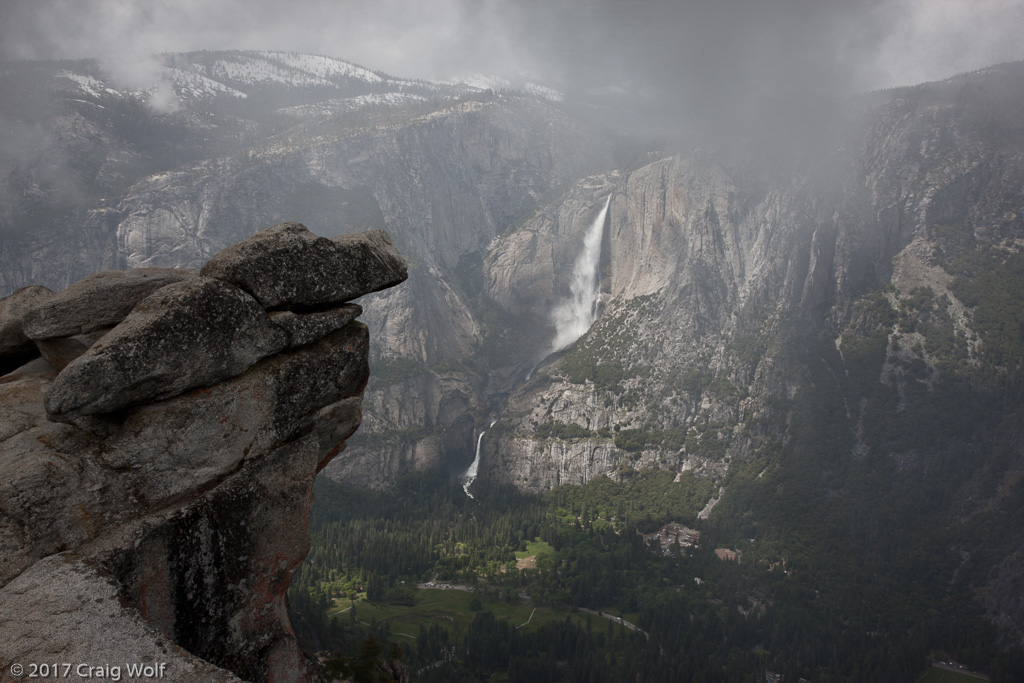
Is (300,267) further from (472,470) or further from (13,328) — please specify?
(472,470)

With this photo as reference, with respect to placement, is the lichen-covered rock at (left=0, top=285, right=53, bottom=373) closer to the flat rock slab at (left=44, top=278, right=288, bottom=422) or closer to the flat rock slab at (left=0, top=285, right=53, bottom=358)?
the flat rock slab at (left=0, top=285, right=53, bottom=358)

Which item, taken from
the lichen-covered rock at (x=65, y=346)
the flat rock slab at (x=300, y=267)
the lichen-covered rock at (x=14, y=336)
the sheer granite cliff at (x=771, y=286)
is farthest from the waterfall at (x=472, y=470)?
the flat rock slab at (x=300, y=267)

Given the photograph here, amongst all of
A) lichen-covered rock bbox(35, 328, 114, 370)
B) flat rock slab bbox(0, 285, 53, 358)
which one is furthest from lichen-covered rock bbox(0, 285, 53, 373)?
lichen-covered rock bbox(35, 328, 114, 370)

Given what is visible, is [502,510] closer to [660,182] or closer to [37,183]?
[660,182]

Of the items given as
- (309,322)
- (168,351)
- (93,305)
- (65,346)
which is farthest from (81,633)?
(65,346)

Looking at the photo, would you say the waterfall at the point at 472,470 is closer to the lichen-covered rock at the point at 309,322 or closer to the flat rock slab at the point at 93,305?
the lichen-covered rock at the point at 309,322

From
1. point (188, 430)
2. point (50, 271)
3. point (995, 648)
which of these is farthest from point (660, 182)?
point (188, 430)
